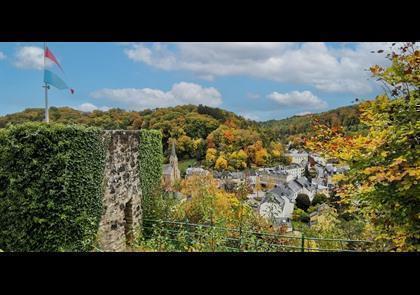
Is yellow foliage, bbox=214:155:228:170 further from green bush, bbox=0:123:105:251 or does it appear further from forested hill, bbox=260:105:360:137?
green bush, bbox=0:123:105:251

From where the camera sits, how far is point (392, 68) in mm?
3400

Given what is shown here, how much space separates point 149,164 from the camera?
6.81 metres

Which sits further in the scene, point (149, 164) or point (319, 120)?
point (149, 164)

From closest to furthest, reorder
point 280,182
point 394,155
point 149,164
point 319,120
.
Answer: point 394,155 → point 319,120 → point 149,164 → point 280,182

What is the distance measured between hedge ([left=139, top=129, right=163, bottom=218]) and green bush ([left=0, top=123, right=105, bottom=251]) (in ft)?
5.07

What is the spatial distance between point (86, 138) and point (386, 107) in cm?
351

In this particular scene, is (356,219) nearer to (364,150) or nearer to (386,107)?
(364,150)

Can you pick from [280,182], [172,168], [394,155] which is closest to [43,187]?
[394,155]

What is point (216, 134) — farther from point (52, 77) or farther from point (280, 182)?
point (52, 77)

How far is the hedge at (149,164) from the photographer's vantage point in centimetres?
656

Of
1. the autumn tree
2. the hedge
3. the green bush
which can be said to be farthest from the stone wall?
the autumn tree

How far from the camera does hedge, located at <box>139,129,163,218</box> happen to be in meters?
6.56

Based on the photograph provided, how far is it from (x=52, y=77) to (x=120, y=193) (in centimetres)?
202
